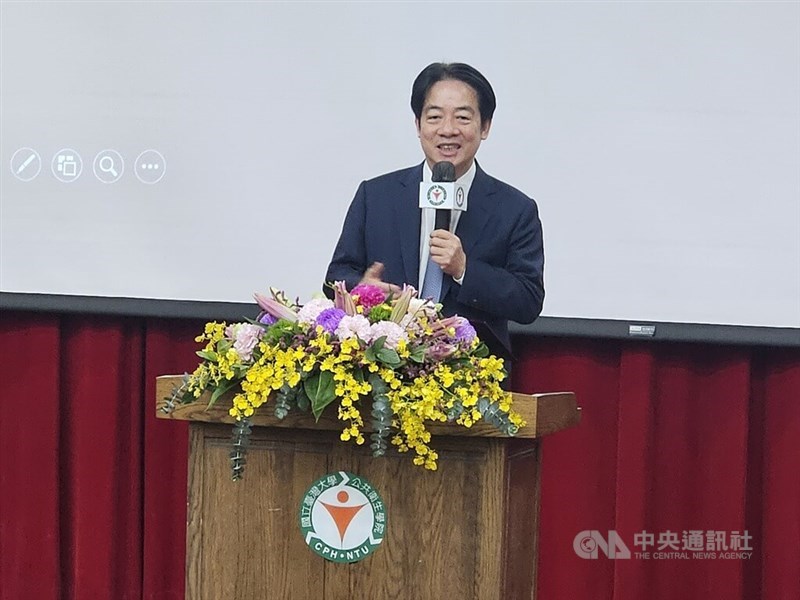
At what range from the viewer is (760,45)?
297 centimetres

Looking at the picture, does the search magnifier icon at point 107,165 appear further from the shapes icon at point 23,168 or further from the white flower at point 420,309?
the white flower at point 420,309

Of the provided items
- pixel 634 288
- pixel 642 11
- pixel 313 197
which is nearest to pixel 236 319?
pixel 313 197

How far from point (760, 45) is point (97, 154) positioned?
1718 mm

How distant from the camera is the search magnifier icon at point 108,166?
321 centimetres

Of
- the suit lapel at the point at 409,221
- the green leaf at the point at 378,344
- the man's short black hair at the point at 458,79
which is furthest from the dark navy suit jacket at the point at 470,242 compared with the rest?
the green leaf at the point at 378,344

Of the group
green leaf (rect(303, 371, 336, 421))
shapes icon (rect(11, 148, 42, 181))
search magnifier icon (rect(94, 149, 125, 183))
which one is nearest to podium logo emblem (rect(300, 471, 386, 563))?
green leaf (rect(303, 371, 336, 421))

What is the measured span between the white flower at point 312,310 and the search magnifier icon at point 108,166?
1.44 metres

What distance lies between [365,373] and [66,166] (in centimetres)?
167

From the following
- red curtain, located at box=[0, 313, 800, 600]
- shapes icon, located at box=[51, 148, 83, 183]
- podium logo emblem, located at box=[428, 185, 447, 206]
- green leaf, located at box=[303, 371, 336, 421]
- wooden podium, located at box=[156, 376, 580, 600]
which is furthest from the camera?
shapes icon, located at box=[51, 148, 83, 183]

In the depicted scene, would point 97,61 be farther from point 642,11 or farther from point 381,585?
point 381,585

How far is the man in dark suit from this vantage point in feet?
7.81

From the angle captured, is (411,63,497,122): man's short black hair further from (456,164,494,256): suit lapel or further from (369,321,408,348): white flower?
(369,321,408,348): white flower

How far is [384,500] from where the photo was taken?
6.37 feet

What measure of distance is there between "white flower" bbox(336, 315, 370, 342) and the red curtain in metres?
1.40
